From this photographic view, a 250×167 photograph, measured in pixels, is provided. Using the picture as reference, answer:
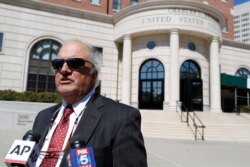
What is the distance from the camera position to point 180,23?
23.6 m

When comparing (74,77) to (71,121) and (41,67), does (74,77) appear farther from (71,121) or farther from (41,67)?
(41,67)

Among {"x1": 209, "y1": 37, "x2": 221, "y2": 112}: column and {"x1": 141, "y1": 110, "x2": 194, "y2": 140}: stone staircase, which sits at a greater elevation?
{"x1": 209, "y1": 37, "x2": 221, "y2": 112}: column

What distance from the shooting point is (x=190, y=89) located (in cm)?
2441

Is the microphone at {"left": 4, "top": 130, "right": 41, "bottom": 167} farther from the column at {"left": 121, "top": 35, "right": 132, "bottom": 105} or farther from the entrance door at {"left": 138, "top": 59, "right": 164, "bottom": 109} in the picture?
the entrance door at {"left": 138, "top": 59, "right": 164, "bottom": 109}

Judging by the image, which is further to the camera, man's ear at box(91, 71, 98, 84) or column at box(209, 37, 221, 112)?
column at box(209, 37, 221, 112)

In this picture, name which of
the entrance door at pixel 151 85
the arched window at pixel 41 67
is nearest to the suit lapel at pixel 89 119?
the entrance door at pixel 151 85

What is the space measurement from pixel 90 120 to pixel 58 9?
80.8 feet

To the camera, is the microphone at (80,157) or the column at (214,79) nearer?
the microphone at (80,157)

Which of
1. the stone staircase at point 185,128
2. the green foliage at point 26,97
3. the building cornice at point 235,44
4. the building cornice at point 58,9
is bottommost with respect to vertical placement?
the stone staircase at point 185,128

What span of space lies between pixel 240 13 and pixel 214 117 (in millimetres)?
149260

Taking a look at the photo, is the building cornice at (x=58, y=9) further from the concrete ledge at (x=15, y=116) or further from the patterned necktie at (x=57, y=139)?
the patterned necktie at (x=57, y=139)

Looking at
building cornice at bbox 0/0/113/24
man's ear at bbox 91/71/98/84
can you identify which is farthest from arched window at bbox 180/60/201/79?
man's ear at bbox 91/71/98/84

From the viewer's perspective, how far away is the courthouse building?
23281 mm

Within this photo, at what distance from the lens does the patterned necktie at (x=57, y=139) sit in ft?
6.94
